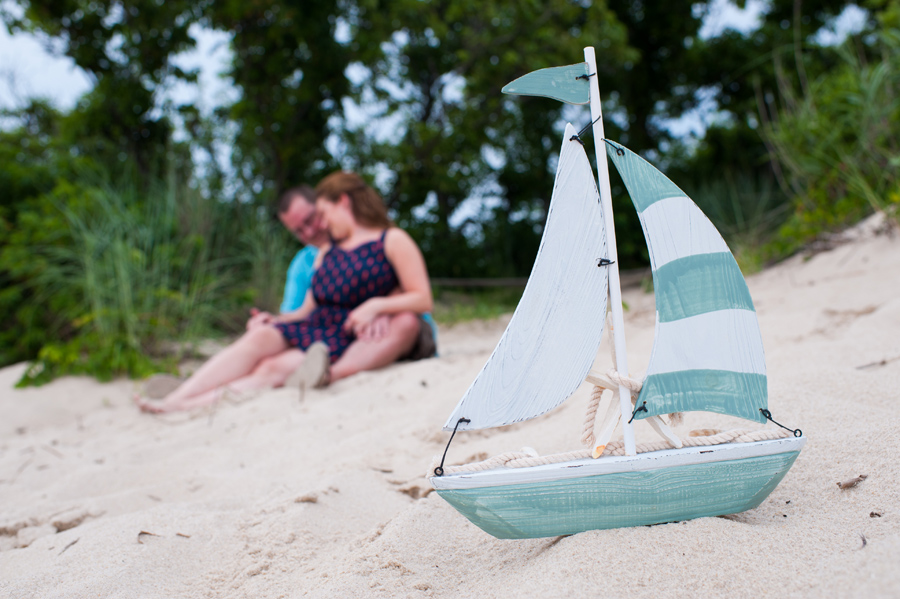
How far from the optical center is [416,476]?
1656 mm

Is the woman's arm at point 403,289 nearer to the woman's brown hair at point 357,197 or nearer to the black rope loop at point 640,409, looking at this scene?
the woman's brown hair at point 357,197

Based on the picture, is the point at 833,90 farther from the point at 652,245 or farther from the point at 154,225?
the point at 154,225

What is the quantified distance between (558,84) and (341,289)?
242 centimetres

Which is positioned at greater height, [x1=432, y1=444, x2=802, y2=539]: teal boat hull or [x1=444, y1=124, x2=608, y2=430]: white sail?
[x1=444, y1=124, x2=608, y2=430]: white sail

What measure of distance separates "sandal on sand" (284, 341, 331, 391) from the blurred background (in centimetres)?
140

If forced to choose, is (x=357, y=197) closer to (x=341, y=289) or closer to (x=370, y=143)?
(x=341, y=289)

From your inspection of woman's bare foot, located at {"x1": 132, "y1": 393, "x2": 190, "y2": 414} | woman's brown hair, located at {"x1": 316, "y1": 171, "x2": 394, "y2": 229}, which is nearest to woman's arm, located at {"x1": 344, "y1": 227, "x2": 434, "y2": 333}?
woman's brown hair, located at {"x1": 316, "y1": 171, "x2": 394, "y2": 229}

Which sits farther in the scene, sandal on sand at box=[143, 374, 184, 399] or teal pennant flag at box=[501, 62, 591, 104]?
sandal on sand at box=[143, 374, 184, 399]

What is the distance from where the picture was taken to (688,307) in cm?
111

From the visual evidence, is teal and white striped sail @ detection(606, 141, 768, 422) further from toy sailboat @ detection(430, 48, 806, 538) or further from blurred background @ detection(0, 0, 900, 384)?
blurred background @ detection(0, 0, 900, 384)

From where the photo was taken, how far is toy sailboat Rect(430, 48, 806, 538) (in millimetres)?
1040

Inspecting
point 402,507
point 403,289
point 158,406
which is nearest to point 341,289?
point 403,289

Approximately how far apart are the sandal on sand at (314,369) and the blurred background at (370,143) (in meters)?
1.40

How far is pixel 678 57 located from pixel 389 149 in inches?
205
